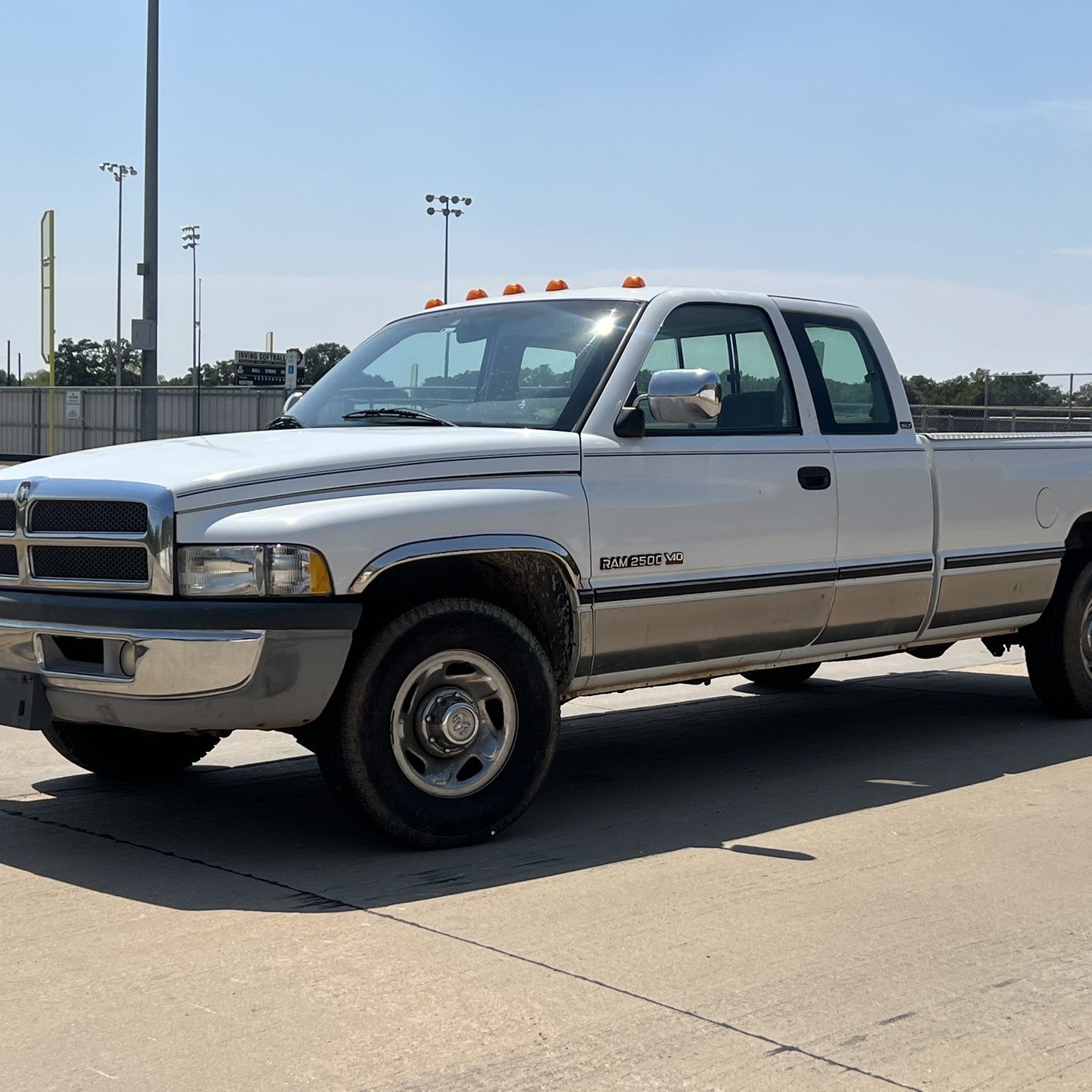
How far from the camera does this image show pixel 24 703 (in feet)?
16.5

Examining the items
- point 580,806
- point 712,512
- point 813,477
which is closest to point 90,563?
point 580,806

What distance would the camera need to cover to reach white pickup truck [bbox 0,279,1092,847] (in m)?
4.83

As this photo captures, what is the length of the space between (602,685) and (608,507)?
682mm

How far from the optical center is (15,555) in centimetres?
520

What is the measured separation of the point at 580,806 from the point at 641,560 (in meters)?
0.98

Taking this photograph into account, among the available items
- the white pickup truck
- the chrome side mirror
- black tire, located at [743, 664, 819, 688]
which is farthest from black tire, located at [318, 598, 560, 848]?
black tire, located at [743, 664, 819, 688]

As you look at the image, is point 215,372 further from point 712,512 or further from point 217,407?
point 712,512

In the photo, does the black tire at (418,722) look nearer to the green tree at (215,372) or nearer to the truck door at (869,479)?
the truck door at (869,479)

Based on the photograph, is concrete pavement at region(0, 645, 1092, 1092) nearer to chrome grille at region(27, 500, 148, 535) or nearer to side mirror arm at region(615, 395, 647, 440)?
chrome grille at region(27, 500, 148, 535)

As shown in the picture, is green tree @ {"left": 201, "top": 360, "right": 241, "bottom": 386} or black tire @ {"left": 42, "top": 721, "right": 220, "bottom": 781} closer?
black tire @ {"left": 42, "top": 721, "right": 220, "bottom": 781}

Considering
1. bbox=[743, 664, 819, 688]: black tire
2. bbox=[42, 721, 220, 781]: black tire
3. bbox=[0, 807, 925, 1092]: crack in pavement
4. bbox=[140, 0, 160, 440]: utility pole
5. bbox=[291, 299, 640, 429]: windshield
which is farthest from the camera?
bbox=[140, 0, 160, 440]: utility pole

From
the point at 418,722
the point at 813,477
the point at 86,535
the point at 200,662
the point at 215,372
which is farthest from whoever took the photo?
the point at 215,372

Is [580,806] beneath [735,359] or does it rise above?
beneath

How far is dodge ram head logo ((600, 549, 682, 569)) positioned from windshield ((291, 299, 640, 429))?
522 millimetres
